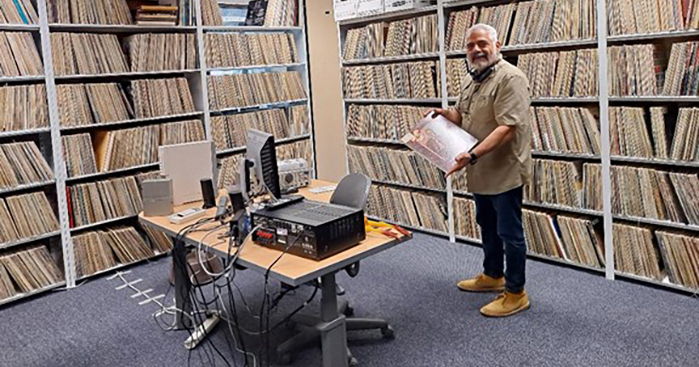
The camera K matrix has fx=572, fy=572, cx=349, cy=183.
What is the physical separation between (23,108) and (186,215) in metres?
1.59

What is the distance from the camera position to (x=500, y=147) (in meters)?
3.06

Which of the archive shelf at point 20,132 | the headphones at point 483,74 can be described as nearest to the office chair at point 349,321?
the headphones at point 483,74

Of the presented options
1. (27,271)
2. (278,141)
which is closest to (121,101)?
(27,271)

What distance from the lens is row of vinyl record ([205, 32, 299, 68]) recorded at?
15.2ft

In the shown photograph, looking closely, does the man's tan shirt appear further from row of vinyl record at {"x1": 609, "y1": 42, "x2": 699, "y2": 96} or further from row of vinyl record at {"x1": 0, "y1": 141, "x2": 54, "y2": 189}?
row of vinyl record at {"x1": 0, "y1": 141, "x2": 54, "y2": 189}

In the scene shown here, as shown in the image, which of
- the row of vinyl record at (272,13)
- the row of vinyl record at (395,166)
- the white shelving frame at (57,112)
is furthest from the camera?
the row of vinyl record at (272,13)

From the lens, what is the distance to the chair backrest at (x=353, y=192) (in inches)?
109

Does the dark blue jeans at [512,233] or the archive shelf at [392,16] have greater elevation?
the archive shelf at [392,16]

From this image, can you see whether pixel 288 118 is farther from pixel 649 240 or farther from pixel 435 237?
pixel 649 240

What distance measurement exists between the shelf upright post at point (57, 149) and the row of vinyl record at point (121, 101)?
54 millimetres

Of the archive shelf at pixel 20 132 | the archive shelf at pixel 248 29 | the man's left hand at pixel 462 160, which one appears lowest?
the man's left hand at pixel 462 160

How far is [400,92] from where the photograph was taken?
4633 millimetres

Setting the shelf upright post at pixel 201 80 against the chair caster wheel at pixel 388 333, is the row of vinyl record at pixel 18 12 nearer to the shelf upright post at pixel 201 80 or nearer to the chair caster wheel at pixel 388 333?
the shelf upright post at pixel 201 80

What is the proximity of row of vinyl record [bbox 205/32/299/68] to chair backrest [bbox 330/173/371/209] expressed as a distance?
2193mm
